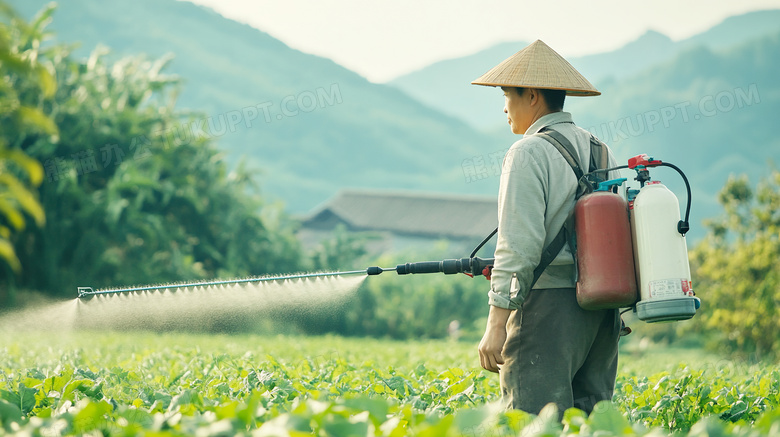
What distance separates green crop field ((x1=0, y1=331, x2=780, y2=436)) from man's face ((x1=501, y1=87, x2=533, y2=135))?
56.9 inches

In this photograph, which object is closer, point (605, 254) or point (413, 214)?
point (605, 254)

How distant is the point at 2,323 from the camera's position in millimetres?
12203

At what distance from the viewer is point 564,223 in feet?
12.9

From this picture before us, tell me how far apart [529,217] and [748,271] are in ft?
48.1

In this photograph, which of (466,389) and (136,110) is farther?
(136,110)

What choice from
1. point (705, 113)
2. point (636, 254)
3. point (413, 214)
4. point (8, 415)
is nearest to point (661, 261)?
point (636, 254)

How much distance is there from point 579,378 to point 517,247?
0.85 m

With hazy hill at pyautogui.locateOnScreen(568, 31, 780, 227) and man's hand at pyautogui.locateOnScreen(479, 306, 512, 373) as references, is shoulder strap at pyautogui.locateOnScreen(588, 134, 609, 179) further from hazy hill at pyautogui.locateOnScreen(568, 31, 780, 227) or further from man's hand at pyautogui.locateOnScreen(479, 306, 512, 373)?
hazy hill at pyautogui.locateOnScreen(568, 31, 780, 227)

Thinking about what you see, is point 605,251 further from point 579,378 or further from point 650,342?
point 650,342

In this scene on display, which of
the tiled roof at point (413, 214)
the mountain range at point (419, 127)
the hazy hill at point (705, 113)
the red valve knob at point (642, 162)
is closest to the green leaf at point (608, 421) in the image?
the red valve knob at point (642, 162)

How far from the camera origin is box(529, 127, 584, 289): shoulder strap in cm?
389

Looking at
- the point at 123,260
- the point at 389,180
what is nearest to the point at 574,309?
the point at 123,260

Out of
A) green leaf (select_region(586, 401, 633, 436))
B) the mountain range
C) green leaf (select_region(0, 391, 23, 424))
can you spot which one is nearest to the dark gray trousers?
green leaf (select_region(586, 401, 633, 436))

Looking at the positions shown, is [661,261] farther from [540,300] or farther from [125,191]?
[125,191]
